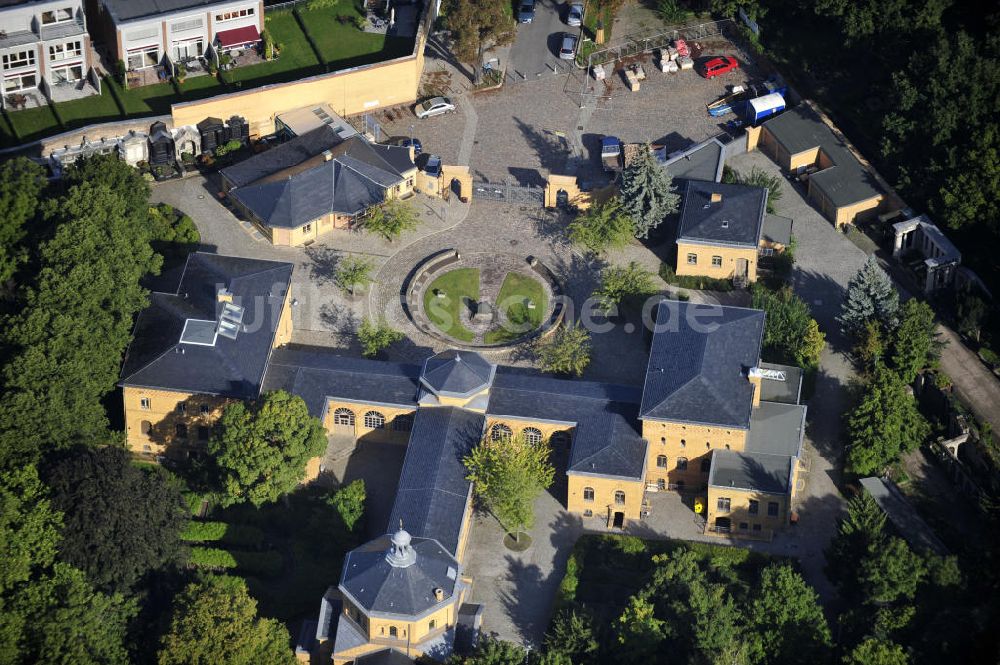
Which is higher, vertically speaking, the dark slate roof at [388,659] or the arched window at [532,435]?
the arched window at [532,435]

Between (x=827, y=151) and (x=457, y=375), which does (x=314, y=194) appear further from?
(x=827, y=151)

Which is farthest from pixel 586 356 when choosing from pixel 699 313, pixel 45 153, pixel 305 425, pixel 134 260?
pixel 45 153

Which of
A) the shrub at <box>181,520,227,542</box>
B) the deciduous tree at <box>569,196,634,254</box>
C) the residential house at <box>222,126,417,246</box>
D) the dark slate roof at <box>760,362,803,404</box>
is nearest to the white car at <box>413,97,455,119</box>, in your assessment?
the residential house at <box>222,126,417,246</box>

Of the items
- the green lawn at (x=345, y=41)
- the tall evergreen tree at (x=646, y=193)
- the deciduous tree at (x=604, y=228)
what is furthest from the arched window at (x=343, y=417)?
Result: the green lawn at (x=345, y=41)

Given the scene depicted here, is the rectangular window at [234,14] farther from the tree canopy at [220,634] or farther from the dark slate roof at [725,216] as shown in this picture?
the tree canopy at [220,634]

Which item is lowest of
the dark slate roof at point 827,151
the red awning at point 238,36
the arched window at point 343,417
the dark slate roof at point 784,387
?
the arched window at point 343,417

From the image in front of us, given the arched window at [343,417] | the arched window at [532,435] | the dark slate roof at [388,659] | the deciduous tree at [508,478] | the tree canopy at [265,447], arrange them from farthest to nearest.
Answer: the arched window at [343,417]
the arched window at [532,435]
the tree canopy at [265,447]
the deciduous tree at [508,478]
the dark slate roof at [388,659]

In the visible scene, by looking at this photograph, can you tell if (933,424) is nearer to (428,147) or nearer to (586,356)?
(586,356)

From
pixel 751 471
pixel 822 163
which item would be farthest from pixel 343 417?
pixel 822 163

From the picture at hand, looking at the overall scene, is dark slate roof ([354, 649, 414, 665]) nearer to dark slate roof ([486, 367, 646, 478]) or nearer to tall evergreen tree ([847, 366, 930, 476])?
dark slate roof ([486, 367, 646, 478])
